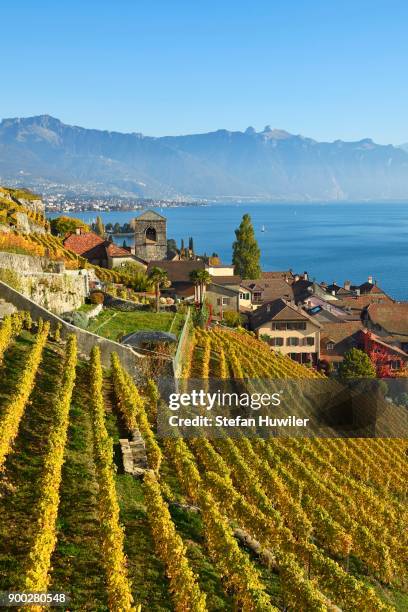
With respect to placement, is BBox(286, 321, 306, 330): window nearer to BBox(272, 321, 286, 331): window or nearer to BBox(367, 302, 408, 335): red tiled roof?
BBox(272, 321, 286, 331): window

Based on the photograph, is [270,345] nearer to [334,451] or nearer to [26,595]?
[334,451]

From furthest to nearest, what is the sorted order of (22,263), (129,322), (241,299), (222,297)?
(241,299) < (222,297) < (129,322) < (22,263)

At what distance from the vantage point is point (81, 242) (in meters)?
78.9

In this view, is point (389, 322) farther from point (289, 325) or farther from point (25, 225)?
point (25, 225)

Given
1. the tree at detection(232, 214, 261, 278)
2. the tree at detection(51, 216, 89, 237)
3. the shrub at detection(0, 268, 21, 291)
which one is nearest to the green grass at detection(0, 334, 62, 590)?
the shrub at detection(0, 268, 21, 291)

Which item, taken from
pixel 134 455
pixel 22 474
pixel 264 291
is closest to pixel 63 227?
pixel 264 291

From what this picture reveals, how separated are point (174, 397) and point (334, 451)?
29.4 feet

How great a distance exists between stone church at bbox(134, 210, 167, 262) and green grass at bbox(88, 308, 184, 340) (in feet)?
151

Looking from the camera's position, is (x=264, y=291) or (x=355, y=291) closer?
(x=264, y=291)

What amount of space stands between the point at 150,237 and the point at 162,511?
78663 millimetres

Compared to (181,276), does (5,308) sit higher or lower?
higher

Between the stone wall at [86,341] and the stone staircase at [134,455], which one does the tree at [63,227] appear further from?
the stone staircase at [134,455]

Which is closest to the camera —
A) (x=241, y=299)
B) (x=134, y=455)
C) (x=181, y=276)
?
Answer: (x=134, y=455)

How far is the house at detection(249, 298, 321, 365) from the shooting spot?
2489 inches
